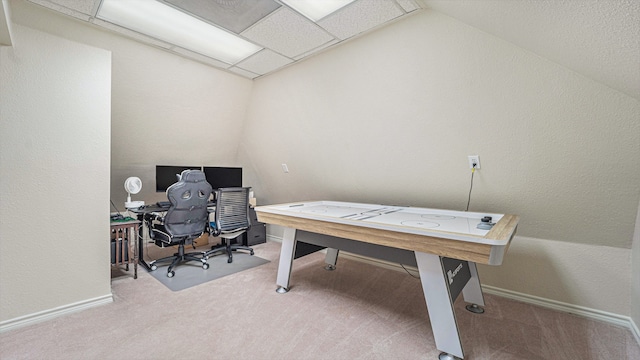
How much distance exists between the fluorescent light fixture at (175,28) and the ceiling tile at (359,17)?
2.98 ft

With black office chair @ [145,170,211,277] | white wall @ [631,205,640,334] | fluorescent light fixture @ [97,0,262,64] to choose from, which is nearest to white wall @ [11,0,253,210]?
fluorescent light fixture @ [97,0,262,64]

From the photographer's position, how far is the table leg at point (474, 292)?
94.9 inches

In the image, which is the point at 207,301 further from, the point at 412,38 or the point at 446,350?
the point at 412,38

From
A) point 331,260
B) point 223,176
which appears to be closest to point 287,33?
point 331,260

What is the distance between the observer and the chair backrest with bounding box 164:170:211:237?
307cm

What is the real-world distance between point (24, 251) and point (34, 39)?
162cm

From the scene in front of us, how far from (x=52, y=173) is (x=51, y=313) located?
3.67 ft

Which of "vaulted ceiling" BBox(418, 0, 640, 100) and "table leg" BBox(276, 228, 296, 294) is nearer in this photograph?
"vaulted ceiling" BBox(418, 0, 640, 100)

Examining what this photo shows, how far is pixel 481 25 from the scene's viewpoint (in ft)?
5.95

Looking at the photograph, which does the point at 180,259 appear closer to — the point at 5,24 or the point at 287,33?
the point at 5,24

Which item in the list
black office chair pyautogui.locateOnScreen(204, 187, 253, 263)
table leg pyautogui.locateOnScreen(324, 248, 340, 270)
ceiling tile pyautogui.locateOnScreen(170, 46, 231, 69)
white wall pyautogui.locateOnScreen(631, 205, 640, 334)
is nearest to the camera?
white wall pyautogui.locateOnScreen(631, 205, 640, 334)

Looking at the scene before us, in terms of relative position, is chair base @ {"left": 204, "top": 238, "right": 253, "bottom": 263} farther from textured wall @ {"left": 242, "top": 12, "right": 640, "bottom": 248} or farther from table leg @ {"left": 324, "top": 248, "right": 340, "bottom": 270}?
textured wall @ {"left": 242, "top": 12, "right": 640, "bottom": 248}

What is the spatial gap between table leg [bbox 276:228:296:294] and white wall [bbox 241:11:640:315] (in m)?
1.17

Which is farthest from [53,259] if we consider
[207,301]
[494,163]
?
[494,163]
